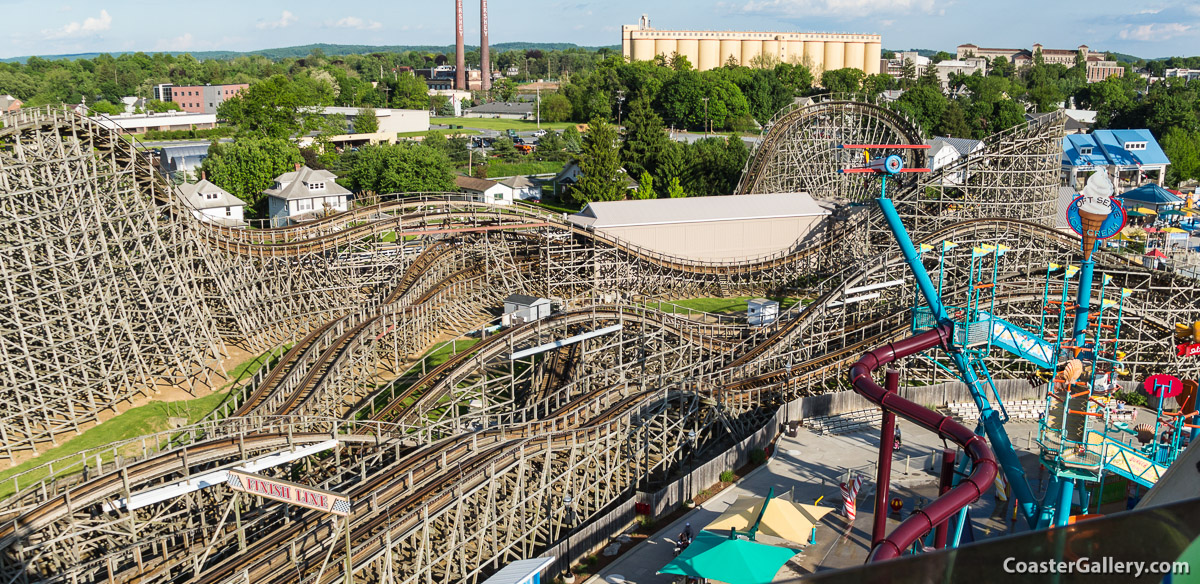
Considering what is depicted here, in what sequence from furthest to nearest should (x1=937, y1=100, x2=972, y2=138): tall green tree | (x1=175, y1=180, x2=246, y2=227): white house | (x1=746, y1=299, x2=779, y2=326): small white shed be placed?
1. (x1=937, y1=100, x2=972, y2=138): tall green tree
2. (x1=175, y1=180, x2=246, y2=227): white house
3. (x1=746, y1=299, x2=779, y2=326): small white shed

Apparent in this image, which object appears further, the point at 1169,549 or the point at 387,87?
the point at 387,87

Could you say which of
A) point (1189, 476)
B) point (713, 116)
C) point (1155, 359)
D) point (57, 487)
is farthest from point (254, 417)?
point (713, 116)

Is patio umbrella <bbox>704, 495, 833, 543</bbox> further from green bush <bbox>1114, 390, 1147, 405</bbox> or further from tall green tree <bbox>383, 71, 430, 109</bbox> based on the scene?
tall green tree <bbox>383, 71, 430, 109</bbox>

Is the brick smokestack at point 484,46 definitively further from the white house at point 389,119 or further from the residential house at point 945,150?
the residential house at point 945,150

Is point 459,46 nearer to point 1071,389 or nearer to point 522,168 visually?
point 522,168

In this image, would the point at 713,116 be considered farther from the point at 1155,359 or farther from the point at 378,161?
the point at 1155,359

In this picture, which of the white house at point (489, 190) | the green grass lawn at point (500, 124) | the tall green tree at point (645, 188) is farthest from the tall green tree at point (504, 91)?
the tall green tree at point (645, 188)

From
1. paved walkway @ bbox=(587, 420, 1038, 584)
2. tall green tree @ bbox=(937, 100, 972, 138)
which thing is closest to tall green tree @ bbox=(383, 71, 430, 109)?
tall green tree @ bbox=(937, 100, 972, 138)
